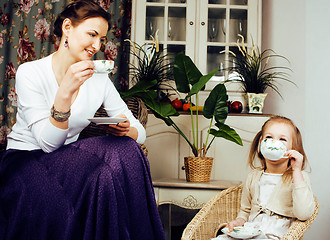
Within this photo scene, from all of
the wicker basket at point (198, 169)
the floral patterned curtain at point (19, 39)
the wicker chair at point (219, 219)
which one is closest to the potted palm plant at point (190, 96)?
the wicker basket at point (198, 169)

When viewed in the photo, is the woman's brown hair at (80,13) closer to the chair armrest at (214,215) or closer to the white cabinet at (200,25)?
the chair armrest at (214,215)

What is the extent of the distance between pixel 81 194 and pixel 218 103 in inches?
45.3

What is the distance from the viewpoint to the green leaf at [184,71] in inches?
Result: 81.1

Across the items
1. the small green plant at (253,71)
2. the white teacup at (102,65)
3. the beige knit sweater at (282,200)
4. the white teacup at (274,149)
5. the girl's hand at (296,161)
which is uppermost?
the small green plant at (253,71)

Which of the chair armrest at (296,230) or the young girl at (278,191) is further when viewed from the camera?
the young girl at (278,191)

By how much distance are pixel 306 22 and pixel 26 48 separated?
210 centimetres

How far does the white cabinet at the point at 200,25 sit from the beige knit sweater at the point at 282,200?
1.21m

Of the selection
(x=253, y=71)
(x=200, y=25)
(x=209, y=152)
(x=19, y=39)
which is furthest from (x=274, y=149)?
(x=19, y=39)

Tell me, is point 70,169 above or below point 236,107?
below

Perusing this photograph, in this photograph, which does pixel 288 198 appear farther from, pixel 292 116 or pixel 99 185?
pixel 292 116

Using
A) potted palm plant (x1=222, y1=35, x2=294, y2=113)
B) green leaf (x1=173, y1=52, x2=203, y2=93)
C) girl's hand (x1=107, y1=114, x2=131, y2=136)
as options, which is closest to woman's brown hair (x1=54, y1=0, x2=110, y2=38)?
girl's hand (x1=107, y1=114, x2=131, y2=136)

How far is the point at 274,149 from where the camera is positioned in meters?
1.39

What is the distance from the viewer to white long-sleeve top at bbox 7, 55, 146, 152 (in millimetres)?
1227

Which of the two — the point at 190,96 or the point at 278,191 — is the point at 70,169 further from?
the point at 190,96
